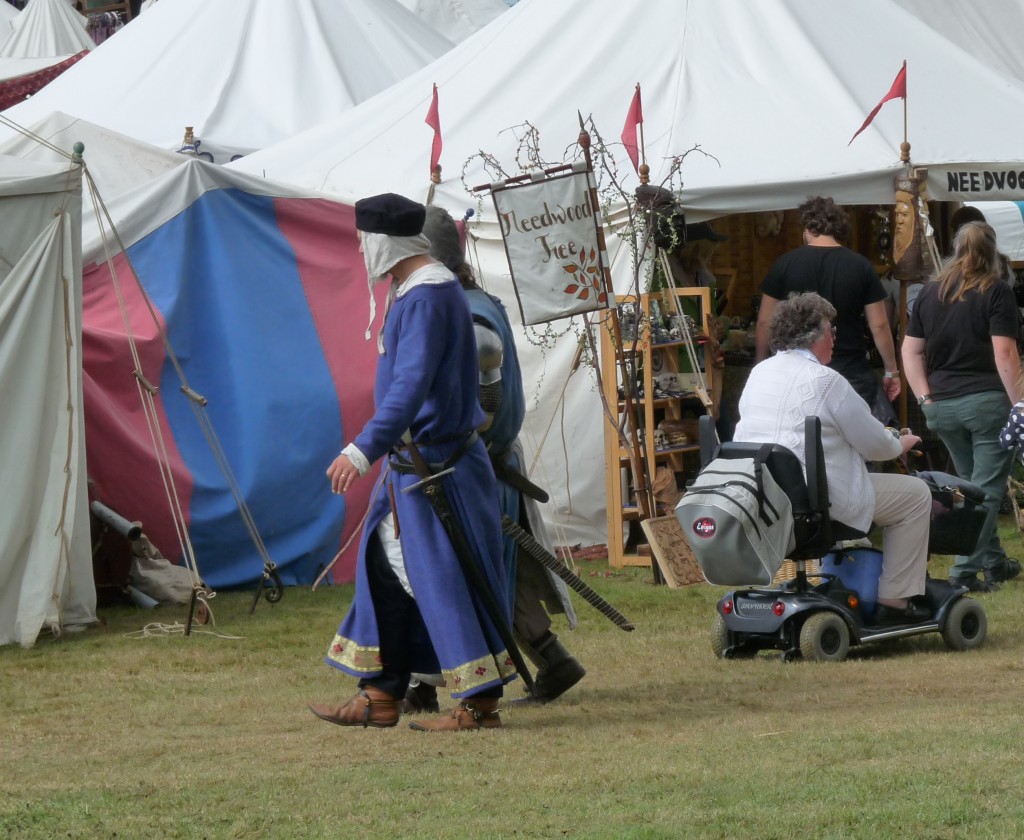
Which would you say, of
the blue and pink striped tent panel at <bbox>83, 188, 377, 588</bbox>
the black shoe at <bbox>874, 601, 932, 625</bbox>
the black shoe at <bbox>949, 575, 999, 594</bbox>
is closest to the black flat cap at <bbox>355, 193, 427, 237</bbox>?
the black shoe at <bbox>874, 601, 932, 625</bbox>

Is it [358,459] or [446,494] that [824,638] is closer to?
[446,494]

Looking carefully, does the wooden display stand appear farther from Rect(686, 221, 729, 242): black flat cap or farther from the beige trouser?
the beige trouser

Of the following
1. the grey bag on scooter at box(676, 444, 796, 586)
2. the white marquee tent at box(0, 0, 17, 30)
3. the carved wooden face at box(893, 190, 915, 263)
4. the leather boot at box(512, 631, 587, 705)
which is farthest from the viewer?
the white marquee tent at box(0, 0, 17, 30)

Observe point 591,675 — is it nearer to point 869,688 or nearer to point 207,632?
point 869,688

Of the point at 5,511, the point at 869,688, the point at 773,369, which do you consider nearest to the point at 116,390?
the point at 5,511

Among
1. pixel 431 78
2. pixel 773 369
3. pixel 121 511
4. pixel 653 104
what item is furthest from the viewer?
pixel 431 78

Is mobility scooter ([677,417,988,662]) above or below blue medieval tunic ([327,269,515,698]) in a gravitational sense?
below

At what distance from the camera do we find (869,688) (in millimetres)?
5156

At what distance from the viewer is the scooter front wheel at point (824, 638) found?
563 centimetres

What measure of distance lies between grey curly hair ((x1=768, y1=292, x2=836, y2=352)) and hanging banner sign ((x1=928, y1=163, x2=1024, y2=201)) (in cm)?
327

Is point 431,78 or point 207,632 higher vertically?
point 431,78

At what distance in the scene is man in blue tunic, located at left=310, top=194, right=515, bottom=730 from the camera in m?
4.45

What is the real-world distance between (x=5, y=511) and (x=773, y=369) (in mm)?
3203

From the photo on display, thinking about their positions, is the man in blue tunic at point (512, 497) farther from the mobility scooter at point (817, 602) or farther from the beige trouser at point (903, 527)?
the beige trouser at point (903, 527)
